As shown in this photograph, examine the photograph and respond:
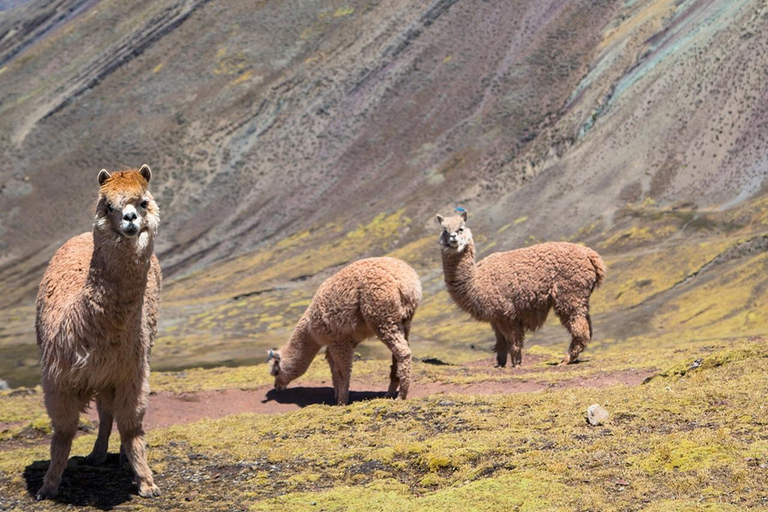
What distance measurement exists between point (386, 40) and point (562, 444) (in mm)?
93136

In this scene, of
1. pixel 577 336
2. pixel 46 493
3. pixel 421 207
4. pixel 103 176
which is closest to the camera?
pixel 103 176

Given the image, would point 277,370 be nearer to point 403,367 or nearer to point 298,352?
point 298,352

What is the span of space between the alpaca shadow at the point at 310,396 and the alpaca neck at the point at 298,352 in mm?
542

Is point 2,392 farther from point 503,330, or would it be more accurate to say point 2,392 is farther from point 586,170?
point 586,170

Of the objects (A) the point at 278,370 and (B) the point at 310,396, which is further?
(B) the point at 310,396

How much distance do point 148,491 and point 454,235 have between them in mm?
12703

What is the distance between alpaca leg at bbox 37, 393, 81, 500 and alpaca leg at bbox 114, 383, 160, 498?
1.86 ft

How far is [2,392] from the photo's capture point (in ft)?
82.4

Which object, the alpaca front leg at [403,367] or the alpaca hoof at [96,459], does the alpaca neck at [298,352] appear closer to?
the alpaca front leg at [403,367]

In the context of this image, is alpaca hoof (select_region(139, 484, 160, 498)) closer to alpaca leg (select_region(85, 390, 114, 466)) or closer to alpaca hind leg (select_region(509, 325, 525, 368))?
alpaca leg (select_region(85, 390, 114, 466))

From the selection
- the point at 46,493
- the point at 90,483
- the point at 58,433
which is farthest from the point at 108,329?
the point at 90,483

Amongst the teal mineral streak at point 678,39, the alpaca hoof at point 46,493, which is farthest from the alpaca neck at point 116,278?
the teal mineral streak at point 678,39

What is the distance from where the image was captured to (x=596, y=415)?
1307 cm

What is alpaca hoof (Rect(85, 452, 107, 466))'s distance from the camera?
1351cm
